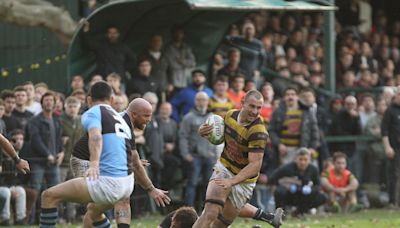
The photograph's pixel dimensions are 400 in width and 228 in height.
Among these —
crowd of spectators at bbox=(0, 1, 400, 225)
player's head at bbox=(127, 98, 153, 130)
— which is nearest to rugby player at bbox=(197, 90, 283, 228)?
player's head at bbox=(127, 98, 153, 130)

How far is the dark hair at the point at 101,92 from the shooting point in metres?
11.9

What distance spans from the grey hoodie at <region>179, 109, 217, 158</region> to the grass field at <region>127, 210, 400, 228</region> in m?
1.36

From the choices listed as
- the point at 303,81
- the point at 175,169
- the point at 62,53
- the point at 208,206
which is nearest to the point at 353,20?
the point at 303,81

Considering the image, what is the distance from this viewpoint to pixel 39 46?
23656 millimetres

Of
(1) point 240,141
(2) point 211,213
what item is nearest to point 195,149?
(1) point 240,141

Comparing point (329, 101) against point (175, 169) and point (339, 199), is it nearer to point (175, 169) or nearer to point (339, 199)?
point (339, 199)

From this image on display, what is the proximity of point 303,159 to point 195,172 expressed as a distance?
5.64ft

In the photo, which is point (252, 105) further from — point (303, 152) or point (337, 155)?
point (337, 155)

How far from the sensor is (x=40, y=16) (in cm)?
2133

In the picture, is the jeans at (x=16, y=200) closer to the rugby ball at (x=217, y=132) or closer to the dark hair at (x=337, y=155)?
the rugby ball at (x=217, y=132)

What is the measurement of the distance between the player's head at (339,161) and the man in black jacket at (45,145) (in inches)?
198

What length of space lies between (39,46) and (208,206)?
1127 cm

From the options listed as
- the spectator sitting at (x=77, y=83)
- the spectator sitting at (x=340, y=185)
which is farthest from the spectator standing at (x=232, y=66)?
the spectator sitting at (x=77, y=83)

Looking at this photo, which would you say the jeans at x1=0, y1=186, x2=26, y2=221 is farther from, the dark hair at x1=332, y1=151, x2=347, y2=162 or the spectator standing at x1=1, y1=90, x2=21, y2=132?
the dark hair at x1=332, y1=151, x2=347, y2=162
